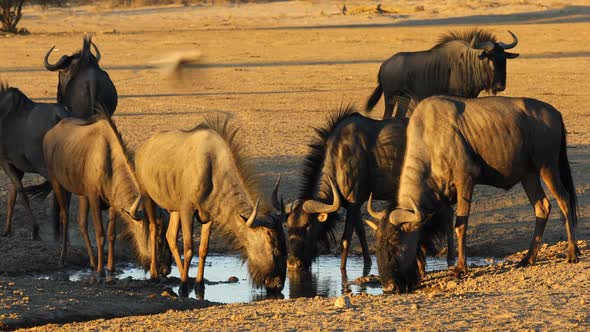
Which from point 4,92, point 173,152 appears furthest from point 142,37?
point 173,152

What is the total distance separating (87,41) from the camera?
1322 centimetres

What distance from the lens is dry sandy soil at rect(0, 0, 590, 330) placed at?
7.07 meters

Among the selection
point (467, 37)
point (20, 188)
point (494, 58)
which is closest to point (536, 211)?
point (20, 188)

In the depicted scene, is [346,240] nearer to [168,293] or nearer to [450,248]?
[450,248]

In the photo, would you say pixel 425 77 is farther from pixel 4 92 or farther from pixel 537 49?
pixel 537 49

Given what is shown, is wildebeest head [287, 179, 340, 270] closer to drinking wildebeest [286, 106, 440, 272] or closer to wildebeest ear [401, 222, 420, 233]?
drinking wildebeest [286, 106, 440, 272]

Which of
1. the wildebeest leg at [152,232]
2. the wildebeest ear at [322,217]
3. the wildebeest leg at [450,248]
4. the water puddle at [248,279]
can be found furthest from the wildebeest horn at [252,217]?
the wildebeest leg at [450,248]

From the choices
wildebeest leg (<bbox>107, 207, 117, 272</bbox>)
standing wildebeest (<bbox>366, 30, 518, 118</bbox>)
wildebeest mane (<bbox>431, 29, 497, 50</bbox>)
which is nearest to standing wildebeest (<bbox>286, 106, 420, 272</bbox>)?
wildebeest leg (<bbox>107, 207, 117, 272</bbox>)

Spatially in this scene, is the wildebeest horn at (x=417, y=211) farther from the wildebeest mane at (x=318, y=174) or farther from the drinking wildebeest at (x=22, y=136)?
the drinking wildebeest at (x=22, y=136)

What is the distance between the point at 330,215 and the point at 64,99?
4726 millimetres

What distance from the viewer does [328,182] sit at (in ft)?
31.5

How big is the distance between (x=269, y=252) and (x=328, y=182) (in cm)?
131

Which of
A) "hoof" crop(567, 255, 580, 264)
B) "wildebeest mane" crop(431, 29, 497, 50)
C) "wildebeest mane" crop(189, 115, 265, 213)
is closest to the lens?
"wildebeest mane" crop(189, 115, 265, 213)

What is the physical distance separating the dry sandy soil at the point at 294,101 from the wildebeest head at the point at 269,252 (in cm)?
53
